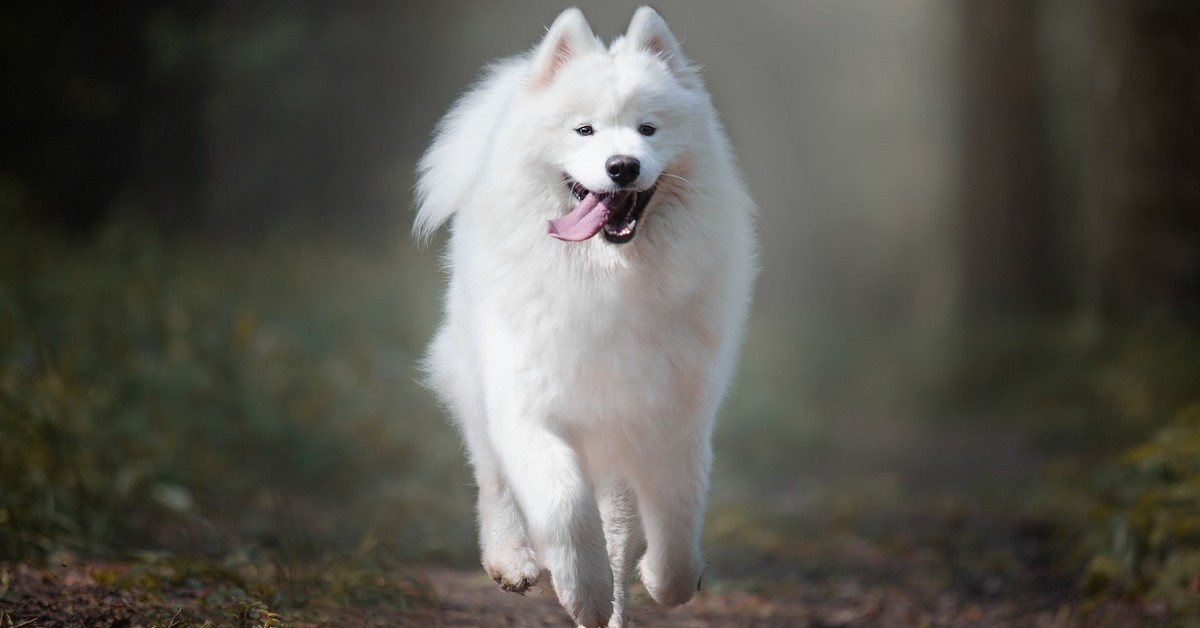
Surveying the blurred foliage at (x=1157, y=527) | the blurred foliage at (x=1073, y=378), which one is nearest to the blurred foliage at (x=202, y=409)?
the blurred foliage at (x=1157, y=527)

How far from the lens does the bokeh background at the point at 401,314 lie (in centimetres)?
538

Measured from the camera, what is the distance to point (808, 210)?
2277 cm

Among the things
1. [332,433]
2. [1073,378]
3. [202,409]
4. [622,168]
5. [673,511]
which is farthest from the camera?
[1073,378]

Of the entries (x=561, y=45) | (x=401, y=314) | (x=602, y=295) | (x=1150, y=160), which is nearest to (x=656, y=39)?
(x=561, y=45)

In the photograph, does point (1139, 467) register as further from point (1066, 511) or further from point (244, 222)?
point (244, 222)

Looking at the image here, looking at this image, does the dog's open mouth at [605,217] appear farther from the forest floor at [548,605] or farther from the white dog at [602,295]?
the forest floor at [548,605]

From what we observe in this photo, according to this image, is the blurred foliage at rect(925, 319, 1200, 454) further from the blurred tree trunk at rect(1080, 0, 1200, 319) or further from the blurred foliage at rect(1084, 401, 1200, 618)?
the blurred foliage at rect(1084, 401, 1200, 618)

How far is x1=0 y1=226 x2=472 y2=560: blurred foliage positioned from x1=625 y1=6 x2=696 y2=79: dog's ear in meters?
2.08

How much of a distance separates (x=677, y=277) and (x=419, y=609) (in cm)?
167

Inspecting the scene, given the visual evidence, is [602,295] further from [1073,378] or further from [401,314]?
[1073,378]

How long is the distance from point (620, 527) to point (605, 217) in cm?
117

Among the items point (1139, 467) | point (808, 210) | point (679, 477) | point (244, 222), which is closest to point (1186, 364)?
point (1139, 467)

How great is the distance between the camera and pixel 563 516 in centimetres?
318

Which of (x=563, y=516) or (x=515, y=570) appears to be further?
(x=515, y=570)
